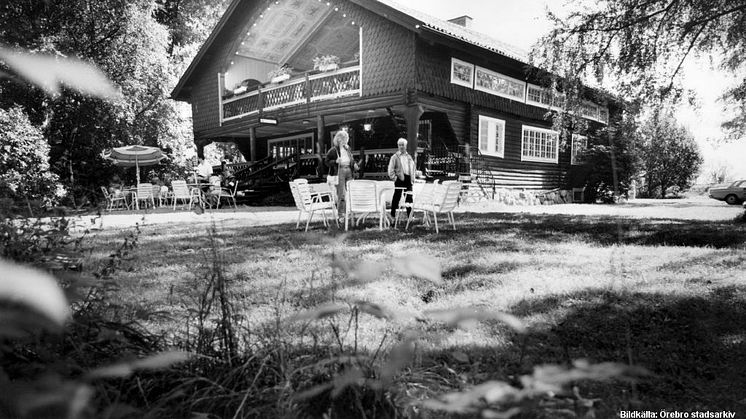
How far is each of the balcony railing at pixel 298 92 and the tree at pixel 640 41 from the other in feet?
21.4

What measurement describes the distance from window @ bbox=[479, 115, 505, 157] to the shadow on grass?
43.0ft

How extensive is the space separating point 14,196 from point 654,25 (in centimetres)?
1169

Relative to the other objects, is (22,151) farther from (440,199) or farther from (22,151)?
(440,199)

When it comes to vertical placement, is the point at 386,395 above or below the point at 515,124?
below

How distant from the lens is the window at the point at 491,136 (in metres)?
16.3

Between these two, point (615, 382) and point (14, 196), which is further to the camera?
point (14, 196)

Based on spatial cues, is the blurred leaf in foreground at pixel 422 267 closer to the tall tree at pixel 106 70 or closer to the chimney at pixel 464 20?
the tall tree at pixel 106 70

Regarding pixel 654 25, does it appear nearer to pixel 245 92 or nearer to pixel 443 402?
pixel 443 402

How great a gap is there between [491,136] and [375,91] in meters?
5.23

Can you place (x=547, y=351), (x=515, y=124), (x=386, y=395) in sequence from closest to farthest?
(x=386, y=395), (x=547, y=351), (x=515, y=124)

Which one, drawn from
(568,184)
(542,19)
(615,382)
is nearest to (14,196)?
(615,382)

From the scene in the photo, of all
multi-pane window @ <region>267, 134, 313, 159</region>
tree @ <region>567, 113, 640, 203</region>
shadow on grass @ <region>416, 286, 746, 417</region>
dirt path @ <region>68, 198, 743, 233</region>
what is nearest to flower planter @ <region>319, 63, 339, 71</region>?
multi-pane window @ <region>267, 134, 313, 159</region>

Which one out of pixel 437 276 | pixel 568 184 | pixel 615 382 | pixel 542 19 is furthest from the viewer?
pixel 568 184

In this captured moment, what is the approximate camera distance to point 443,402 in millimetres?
917
